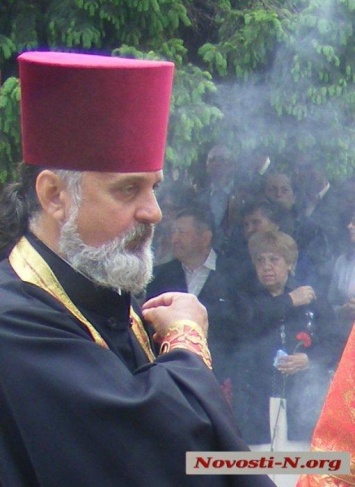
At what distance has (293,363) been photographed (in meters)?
5.39

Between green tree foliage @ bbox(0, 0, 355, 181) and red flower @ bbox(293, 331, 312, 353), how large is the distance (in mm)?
1036

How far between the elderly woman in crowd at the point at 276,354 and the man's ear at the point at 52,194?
303cm

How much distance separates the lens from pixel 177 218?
551cm

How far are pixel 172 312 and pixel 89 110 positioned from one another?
51 cm

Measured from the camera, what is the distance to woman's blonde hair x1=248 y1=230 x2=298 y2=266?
5398 millimetres

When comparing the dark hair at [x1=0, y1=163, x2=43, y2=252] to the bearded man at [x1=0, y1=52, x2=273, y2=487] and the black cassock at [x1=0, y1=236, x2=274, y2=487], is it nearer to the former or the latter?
the bearded man at [x1=0, y1=52, x2=273, y2=487]

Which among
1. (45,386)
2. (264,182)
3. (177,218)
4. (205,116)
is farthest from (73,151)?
(264,182)

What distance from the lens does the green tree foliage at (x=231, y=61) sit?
4723 millimetres

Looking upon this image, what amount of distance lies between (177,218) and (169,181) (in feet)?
0.82

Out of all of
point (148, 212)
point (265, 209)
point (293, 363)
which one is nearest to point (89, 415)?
point (148, 212)

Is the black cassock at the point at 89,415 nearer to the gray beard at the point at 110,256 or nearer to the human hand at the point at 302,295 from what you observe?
the gray beard at the point at 110,256

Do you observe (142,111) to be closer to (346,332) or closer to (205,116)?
(205,116)

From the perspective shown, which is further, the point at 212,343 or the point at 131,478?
the point at 212,343

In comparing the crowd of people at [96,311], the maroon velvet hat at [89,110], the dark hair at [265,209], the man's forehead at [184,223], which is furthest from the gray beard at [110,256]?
the dark hair at [265,209]
